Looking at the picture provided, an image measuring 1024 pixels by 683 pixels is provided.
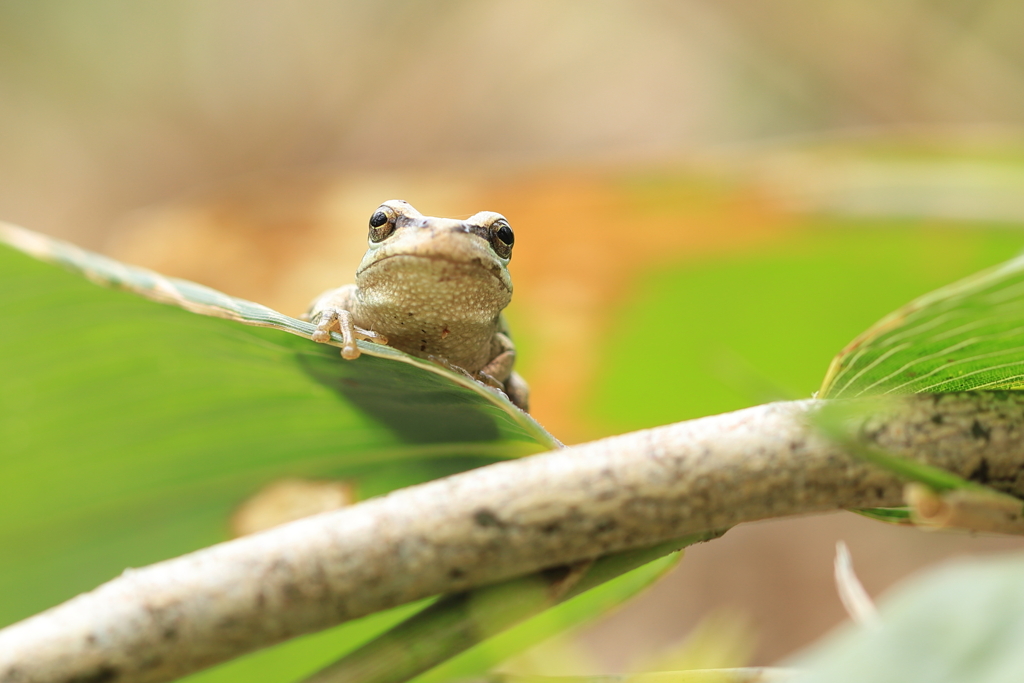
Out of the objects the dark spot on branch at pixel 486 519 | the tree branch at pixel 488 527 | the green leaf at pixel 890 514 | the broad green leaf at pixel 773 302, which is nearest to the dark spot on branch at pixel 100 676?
the tree branch at pixel 488 527

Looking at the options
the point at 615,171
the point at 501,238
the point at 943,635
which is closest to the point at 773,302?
the point at 615,171

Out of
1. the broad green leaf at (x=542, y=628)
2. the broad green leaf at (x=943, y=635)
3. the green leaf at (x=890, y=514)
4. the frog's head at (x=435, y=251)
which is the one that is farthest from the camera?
the frog's head at (x=435, y=251)

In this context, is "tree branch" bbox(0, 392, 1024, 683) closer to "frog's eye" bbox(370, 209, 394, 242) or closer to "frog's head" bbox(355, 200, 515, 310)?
"frog's head" bbox(355, 200, 515, 310)

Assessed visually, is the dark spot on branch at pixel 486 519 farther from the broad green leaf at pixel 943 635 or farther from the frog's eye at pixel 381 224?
the frog's eye at pixel 381 224

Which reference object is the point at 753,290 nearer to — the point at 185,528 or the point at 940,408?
the point at 940,408

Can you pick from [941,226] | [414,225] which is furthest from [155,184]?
[941,226]

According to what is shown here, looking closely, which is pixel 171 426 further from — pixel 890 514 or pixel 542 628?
pixel 890 514

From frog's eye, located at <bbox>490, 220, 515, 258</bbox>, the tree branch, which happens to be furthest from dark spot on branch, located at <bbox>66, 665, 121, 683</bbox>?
frog's eye, located at <bbox>490, 220, 515, 258</bbox>
